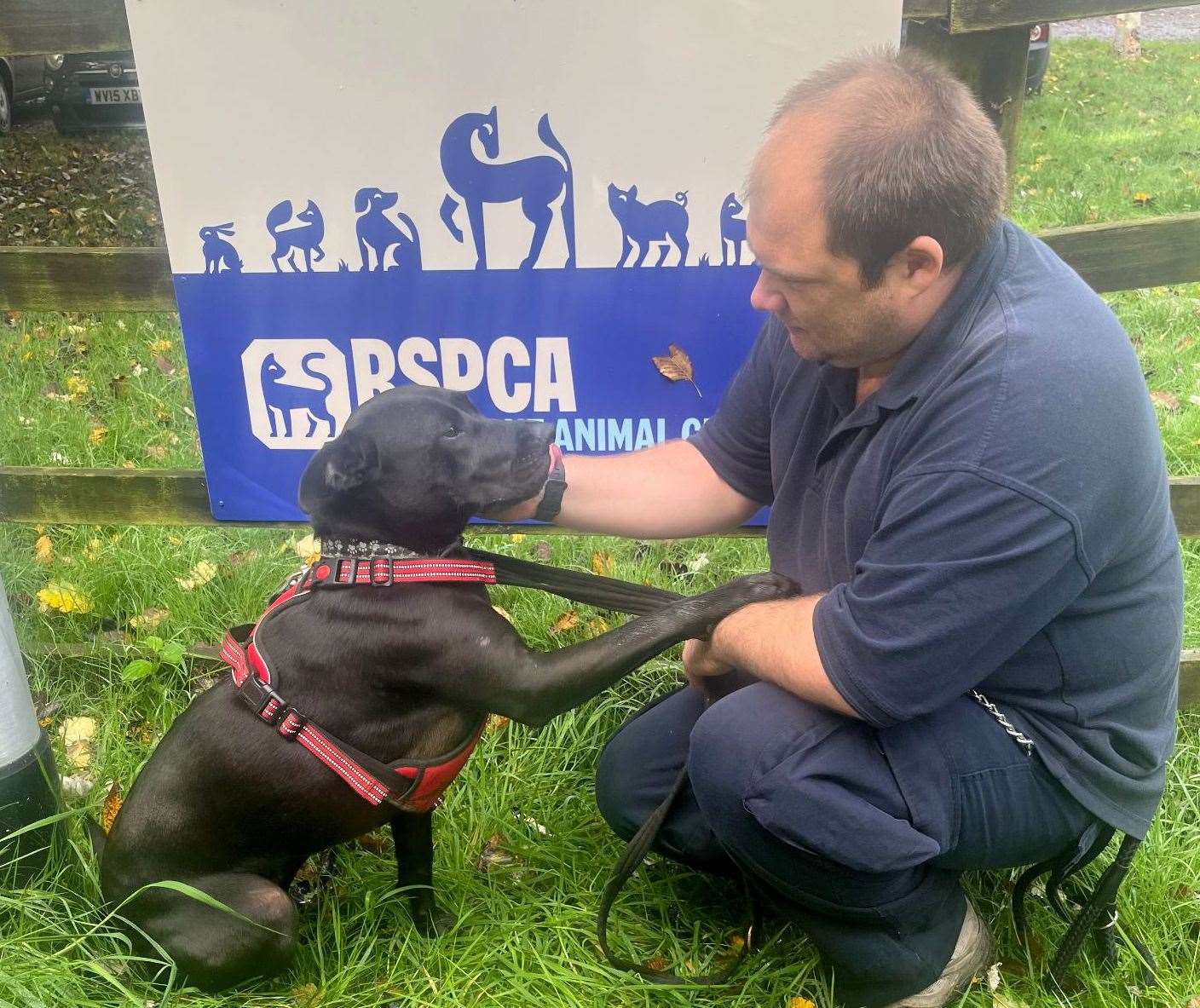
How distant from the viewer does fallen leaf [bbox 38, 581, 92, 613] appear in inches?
127

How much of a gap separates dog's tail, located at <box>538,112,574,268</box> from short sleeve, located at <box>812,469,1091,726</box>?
1087 mm

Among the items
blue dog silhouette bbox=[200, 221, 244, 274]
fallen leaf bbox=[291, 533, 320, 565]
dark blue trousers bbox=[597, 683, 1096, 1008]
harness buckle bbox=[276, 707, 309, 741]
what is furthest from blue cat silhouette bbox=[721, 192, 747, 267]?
fallen leaf bbox=[291, 533, 320, 565]

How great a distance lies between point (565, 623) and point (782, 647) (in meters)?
1.22

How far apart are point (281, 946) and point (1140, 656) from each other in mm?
1698

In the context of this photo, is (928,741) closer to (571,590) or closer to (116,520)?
(571,590)

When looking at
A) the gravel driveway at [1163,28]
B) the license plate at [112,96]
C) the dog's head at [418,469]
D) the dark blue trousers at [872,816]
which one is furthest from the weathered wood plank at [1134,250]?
the gravel driveway at [1163,28]

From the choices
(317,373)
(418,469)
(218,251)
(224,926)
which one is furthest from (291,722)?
(218,251)

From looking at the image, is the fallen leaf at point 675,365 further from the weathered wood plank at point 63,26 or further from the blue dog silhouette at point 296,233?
the weathered wood plank at point 63,26

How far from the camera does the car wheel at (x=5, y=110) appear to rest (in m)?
5.93

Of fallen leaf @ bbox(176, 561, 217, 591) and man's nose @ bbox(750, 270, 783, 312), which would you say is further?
fallen leaf @ bbox(176, 561, 217, 591)

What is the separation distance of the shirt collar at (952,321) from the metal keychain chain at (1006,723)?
1.82 ft

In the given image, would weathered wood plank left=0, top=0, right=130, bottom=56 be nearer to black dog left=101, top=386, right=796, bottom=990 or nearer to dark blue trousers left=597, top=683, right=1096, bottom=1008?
black dog left=101, top=386, right=796, bottom=990

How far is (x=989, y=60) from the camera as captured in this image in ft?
7.65

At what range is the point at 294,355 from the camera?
2.71m
